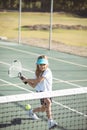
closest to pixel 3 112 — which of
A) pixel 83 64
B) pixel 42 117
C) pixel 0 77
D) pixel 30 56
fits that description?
pixel 42 117

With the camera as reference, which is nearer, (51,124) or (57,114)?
(51,124)

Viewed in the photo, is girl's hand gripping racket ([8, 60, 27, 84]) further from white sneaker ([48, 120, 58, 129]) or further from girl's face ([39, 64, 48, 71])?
white sneaker ([48, 120, 58, 129])

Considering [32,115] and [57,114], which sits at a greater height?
[32,115]

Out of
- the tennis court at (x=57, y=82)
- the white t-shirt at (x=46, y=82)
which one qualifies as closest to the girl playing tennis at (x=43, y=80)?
the white t-shirt at (x=46, y=82)

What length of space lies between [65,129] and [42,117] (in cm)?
110

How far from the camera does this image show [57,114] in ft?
35.8

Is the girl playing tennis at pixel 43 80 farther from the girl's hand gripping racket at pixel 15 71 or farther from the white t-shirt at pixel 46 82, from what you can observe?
the girl's hand gripping racket at pixel 15 71

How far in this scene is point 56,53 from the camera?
2216 centimetres

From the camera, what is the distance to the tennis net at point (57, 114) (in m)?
9.77

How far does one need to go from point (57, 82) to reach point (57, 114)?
435 cm

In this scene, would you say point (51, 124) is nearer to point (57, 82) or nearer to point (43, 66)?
point (43, 66)

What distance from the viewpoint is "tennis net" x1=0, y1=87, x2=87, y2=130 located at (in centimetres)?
977

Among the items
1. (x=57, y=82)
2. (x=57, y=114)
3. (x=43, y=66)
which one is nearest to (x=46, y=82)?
(x=43, y=66)

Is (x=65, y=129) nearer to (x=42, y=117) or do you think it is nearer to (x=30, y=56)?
(x=42, y=117)
